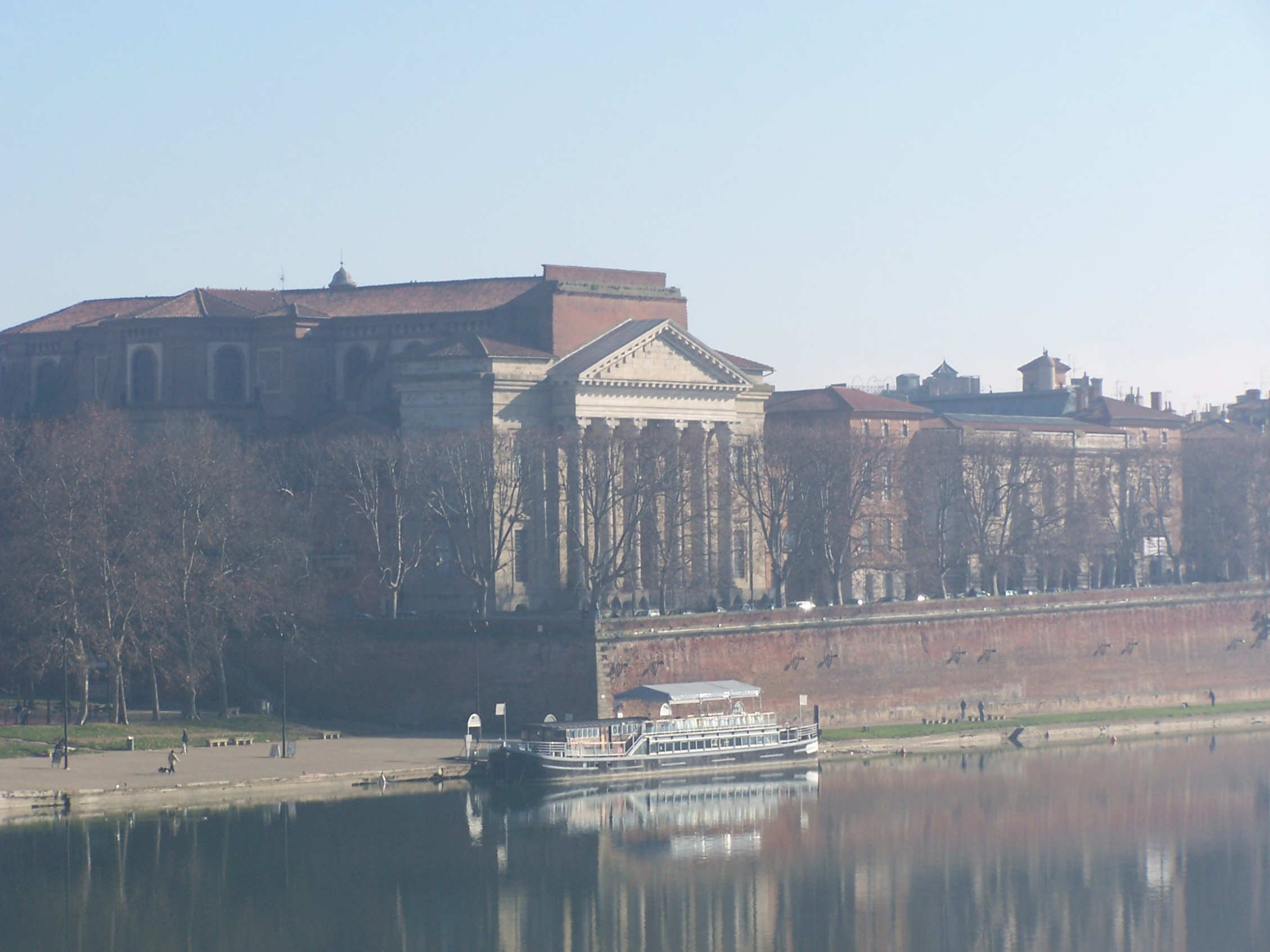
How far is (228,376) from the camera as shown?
354 feet

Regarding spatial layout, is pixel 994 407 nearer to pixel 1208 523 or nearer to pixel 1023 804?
pixel 1208 523

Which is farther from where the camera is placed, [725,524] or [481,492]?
[725,524]

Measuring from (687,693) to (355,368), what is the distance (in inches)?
1301

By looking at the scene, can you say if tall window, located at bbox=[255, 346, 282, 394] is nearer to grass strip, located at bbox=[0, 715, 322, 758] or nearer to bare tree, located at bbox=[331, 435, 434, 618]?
bare tree, located at bbox=[331, 435, 434, 618]

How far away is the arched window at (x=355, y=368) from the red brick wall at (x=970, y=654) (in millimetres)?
27890

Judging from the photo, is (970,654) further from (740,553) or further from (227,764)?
(227,764)

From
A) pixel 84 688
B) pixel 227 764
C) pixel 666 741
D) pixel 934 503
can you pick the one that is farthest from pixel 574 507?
pixel 227 764

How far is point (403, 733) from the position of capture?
83.8 metres

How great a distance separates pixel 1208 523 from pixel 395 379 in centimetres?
4826

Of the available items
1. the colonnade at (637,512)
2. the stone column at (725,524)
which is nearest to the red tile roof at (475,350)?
the colonnade at (637,512)

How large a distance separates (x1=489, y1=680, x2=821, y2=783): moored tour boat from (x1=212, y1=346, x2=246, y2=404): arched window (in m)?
33.3

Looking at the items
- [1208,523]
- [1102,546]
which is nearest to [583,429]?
[1102,546]

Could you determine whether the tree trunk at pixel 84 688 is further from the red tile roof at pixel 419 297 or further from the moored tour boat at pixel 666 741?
the red tile roof at pixel 419 297

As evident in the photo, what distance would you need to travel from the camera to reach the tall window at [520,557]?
320ft
